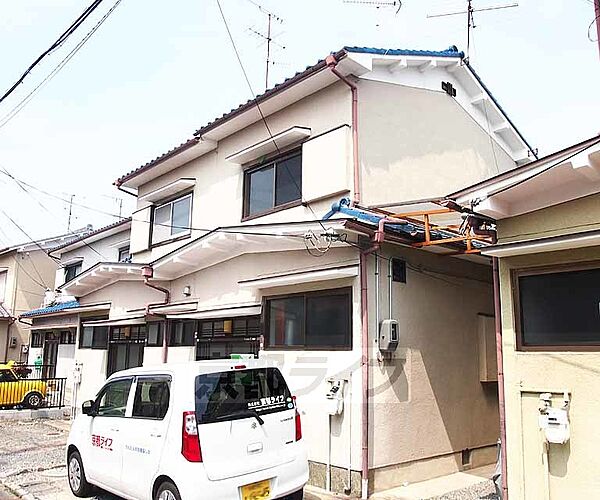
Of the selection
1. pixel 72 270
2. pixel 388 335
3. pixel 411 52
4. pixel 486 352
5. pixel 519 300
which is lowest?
pixel 486 352

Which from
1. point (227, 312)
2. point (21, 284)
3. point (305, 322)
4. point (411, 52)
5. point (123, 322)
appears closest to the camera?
point (305, 322)

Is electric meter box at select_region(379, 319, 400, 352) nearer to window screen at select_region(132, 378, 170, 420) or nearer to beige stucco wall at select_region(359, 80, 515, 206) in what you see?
beige stucco wall at select_region(359, 80, 515, 206)

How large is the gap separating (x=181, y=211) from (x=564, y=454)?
956 cm

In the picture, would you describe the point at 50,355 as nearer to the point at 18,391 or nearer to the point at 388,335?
the point at 18,391

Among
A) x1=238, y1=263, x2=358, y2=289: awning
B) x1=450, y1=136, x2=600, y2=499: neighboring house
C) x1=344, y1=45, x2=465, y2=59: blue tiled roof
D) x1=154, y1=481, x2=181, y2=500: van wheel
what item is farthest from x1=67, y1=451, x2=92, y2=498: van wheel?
x1=344, y1=45, x2=465, y2=59: blue tiled roof

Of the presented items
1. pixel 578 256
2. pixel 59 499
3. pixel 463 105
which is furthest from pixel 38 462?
pixel 463 105

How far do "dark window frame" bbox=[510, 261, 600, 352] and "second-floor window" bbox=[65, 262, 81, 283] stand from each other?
61.7ft

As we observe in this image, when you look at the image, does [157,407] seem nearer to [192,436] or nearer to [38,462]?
[192,436]

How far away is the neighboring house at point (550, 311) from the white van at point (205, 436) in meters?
2.54

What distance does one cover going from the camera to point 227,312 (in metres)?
10.2

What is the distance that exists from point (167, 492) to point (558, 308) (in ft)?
15.2

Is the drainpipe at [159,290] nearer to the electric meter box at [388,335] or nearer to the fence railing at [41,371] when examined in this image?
the electric meter box at [388,335]

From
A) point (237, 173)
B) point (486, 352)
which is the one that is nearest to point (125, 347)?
point (237, 173)

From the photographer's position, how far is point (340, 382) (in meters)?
7.70
